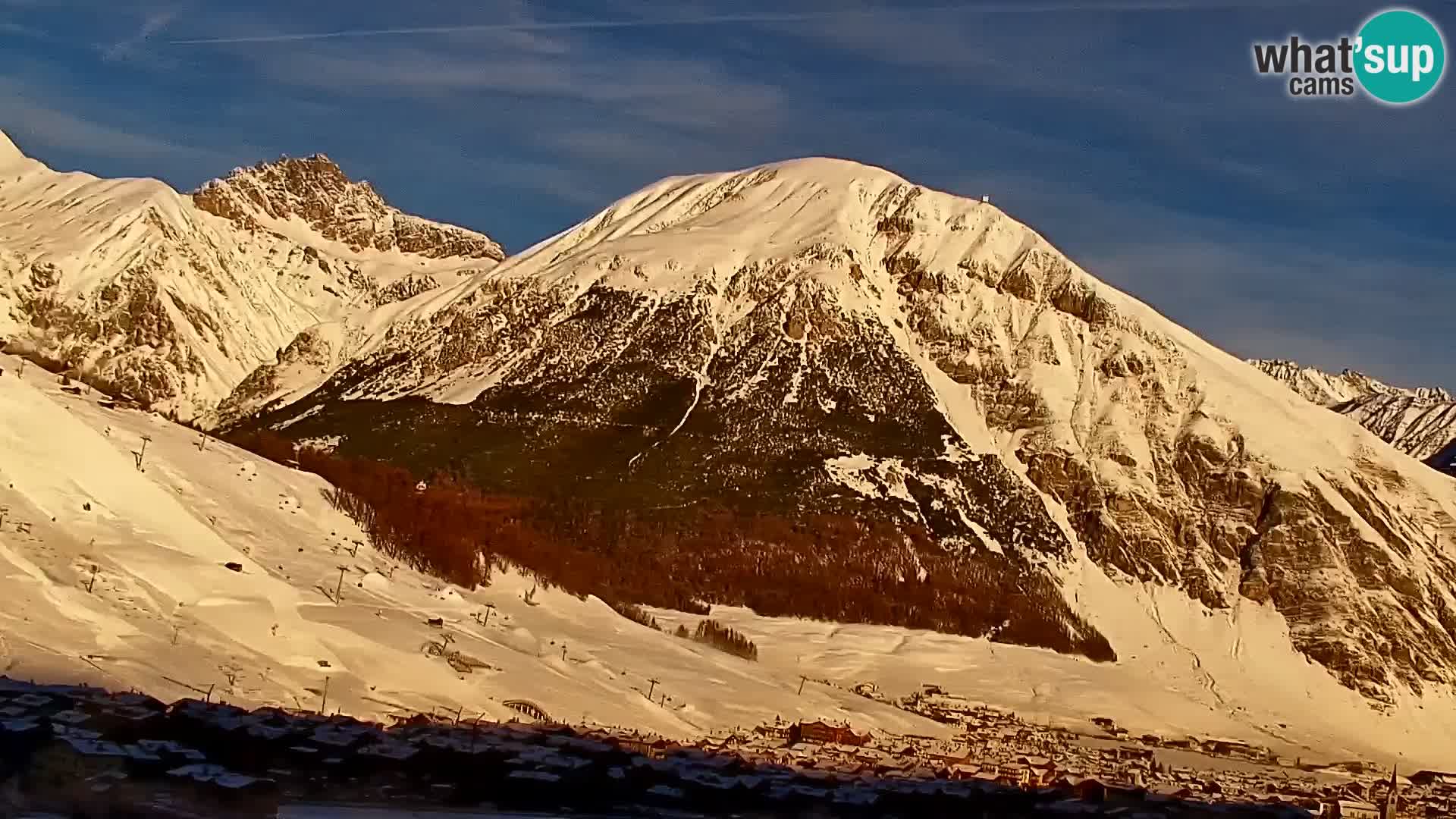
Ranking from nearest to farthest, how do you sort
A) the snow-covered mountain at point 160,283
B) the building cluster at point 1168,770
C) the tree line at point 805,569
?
the building cluster at point 1168,770, the tree line at point 805,569, the snow-covered mountain at point 160,283

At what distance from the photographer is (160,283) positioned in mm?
158625

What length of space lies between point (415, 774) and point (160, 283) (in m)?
148

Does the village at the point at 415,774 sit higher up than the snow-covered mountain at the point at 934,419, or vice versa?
the snow-covered mountain at the point at 934,419

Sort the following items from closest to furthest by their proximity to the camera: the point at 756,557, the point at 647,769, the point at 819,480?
the point at 647,769, the point at 756,557, the point at 819,480

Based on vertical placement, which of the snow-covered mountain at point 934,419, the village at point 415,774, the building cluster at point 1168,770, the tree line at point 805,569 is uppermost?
the snow-covered mountain at point 934,419

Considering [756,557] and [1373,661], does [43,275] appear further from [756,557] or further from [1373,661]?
[1373,661]

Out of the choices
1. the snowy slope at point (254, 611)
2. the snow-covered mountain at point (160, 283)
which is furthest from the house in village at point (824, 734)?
the snow-covered mountain at point (160, 283)

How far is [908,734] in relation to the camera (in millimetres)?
54750

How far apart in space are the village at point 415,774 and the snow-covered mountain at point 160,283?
123 m

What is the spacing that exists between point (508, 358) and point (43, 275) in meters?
46.2

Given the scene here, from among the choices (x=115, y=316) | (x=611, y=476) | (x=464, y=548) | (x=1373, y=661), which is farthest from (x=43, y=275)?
(x=1373, y=661)

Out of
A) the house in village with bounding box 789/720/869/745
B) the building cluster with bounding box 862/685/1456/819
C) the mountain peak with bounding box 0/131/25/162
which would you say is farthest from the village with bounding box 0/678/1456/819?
the mountain peak with bounding box 0/131/25/162

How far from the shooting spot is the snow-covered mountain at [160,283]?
151500 millimetres

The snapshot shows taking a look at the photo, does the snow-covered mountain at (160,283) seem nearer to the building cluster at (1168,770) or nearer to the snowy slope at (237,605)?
the building cluster at (1168,770)
